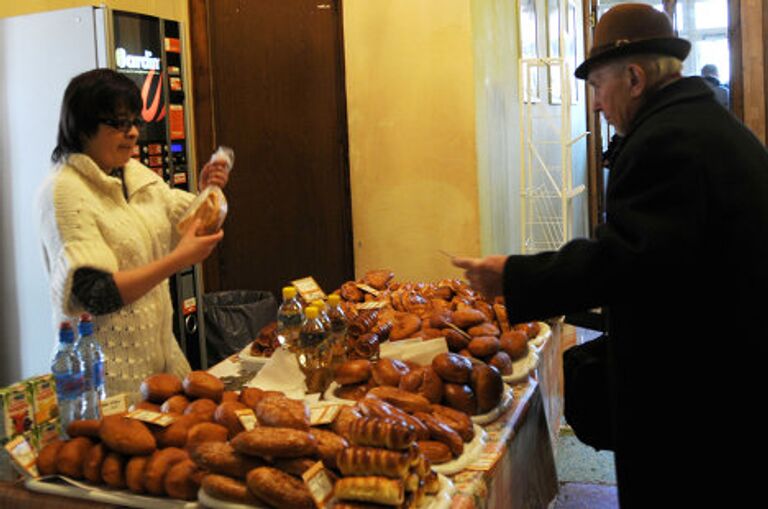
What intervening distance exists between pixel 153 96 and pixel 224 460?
2274 millimetres

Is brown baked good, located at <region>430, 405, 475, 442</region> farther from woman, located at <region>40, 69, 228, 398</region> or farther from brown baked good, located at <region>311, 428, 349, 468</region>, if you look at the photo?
woman, located at <region>40, 69, 228, 398</region>

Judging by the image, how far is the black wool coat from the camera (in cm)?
163

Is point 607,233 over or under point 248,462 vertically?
over

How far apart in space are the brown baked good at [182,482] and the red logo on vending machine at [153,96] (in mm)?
2140

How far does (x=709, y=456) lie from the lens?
172cm

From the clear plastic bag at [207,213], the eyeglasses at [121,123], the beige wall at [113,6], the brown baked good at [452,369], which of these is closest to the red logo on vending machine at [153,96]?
the beige wall at [113,6]

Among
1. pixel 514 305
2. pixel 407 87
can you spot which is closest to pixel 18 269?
pixel 407 87

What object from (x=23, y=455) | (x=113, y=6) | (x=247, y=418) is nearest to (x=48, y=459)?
(x=23, y=455)

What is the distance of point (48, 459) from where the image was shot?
5.51 ft

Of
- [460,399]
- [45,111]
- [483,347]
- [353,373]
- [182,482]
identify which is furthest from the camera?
[45,111]

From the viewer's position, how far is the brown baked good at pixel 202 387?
188 centimetres

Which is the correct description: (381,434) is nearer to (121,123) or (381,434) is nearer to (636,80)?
(636,80)

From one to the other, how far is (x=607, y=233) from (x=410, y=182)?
2.83 metres

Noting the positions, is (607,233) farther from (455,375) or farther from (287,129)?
(287,129)
